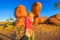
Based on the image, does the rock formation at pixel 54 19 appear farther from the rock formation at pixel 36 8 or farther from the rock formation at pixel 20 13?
the rock formation at pixel 20 13

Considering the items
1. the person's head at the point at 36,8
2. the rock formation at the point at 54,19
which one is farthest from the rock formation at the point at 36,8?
the rock formation at the point at 54,19

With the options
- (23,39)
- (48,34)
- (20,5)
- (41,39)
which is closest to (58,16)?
(20,5)

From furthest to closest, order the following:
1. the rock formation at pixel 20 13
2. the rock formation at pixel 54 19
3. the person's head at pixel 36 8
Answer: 1. the person's head at pixel 36 8
2. the rock formation at pixel 54 19
3. the rock formation at pixel 20 13

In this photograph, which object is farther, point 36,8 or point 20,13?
point 36,8

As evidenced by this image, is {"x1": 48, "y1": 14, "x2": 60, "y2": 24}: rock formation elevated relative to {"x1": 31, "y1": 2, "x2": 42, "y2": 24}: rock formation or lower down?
lower down

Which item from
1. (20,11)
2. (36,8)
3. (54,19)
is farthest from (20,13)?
(54,19)

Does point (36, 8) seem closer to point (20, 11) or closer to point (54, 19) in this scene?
point (20, 11)

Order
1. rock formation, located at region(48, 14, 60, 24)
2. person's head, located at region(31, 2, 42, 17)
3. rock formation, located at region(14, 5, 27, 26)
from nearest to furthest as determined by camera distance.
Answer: rock formation, located at region(14, 5, 27, 26)
rock formation, located at region(48, 14, 60, 24)
person's head, located at region(31, 2, 42, 17)

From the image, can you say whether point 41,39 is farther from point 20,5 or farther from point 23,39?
point 20,5

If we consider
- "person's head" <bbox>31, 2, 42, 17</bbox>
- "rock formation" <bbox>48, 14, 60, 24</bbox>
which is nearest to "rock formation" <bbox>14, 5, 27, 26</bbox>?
"person's head" <bbox>31, 2, 42, 17</bbox>

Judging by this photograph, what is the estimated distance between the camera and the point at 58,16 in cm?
1861

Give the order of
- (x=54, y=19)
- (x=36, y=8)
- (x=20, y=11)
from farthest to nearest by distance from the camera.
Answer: (x=36, y=8) < (x=54, y=19) < (x=20, y=11)

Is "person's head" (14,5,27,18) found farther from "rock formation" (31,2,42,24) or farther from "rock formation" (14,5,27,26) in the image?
"rock formation" (31,2,42,24)

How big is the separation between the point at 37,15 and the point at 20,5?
210 centimetres
